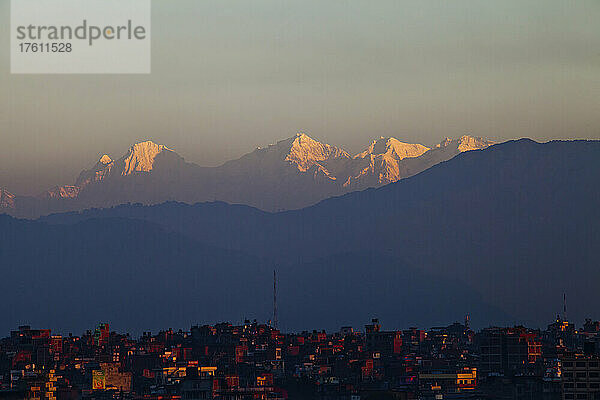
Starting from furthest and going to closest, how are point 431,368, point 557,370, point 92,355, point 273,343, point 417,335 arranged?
point 417,335, point 273,343, point 92,355, point 431,368, point 557,370

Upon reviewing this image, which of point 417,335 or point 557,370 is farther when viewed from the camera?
point 417,335

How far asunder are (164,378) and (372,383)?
11709mm

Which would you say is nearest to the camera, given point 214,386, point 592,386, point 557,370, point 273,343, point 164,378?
point 592,386

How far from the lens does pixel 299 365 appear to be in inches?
3893

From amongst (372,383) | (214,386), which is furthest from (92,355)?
(214,386)

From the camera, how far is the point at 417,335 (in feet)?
409

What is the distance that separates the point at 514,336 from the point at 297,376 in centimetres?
1706

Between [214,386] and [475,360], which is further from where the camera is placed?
[475,360]

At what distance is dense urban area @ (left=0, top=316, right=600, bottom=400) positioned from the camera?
6894 centimetres

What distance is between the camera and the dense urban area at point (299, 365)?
68.9 meters

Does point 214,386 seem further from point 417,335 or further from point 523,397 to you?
point 417,335

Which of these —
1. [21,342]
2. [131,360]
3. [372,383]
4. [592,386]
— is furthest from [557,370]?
[21,342]

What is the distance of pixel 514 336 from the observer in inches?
3834

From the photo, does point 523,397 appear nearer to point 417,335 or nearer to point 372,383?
point 372,383
